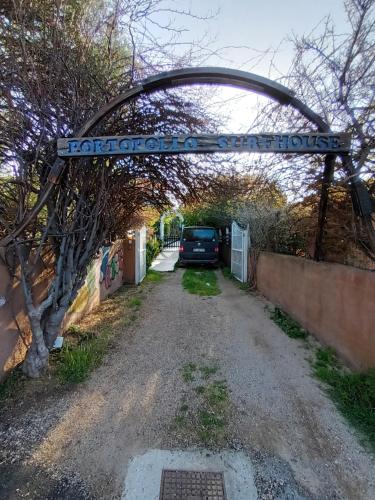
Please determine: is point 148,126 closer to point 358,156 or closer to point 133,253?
point 358,156

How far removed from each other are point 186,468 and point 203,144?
10.00 ft

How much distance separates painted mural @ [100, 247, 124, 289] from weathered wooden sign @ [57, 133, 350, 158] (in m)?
4.38

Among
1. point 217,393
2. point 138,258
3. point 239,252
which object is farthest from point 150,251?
point 217,393

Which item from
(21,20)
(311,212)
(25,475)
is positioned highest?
(21,20)

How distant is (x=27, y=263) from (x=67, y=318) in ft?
5.68

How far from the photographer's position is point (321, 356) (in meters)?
4.19

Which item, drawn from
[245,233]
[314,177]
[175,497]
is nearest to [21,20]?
[314,177]

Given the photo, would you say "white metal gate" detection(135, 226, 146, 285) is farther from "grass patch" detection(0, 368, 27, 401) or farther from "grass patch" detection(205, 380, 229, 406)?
"grass patch" detection(205, 380, 229, 406)

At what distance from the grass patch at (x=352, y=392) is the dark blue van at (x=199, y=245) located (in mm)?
9083

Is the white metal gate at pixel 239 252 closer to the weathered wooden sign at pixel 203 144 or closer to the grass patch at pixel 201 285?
the grass patch at pixel 201 285

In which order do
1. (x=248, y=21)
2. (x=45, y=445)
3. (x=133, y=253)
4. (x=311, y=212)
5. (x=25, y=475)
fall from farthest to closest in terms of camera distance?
(x=133, y=253), (x=311, y=212), (x=248, y=21), (x=45, y=445), (x=25, y=475)

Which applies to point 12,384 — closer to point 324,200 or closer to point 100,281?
point 100,281

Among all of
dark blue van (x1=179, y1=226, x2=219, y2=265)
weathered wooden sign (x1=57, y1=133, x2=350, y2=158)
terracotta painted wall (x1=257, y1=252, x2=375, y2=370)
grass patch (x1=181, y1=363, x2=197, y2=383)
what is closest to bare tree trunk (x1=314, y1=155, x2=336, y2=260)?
terracotta painted wall (x1=257, y1=252, x2=375, y2=370)

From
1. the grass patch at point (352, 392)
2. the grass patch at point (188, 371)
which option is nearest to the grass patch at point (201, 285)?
the grass patch at point (188, 371)
